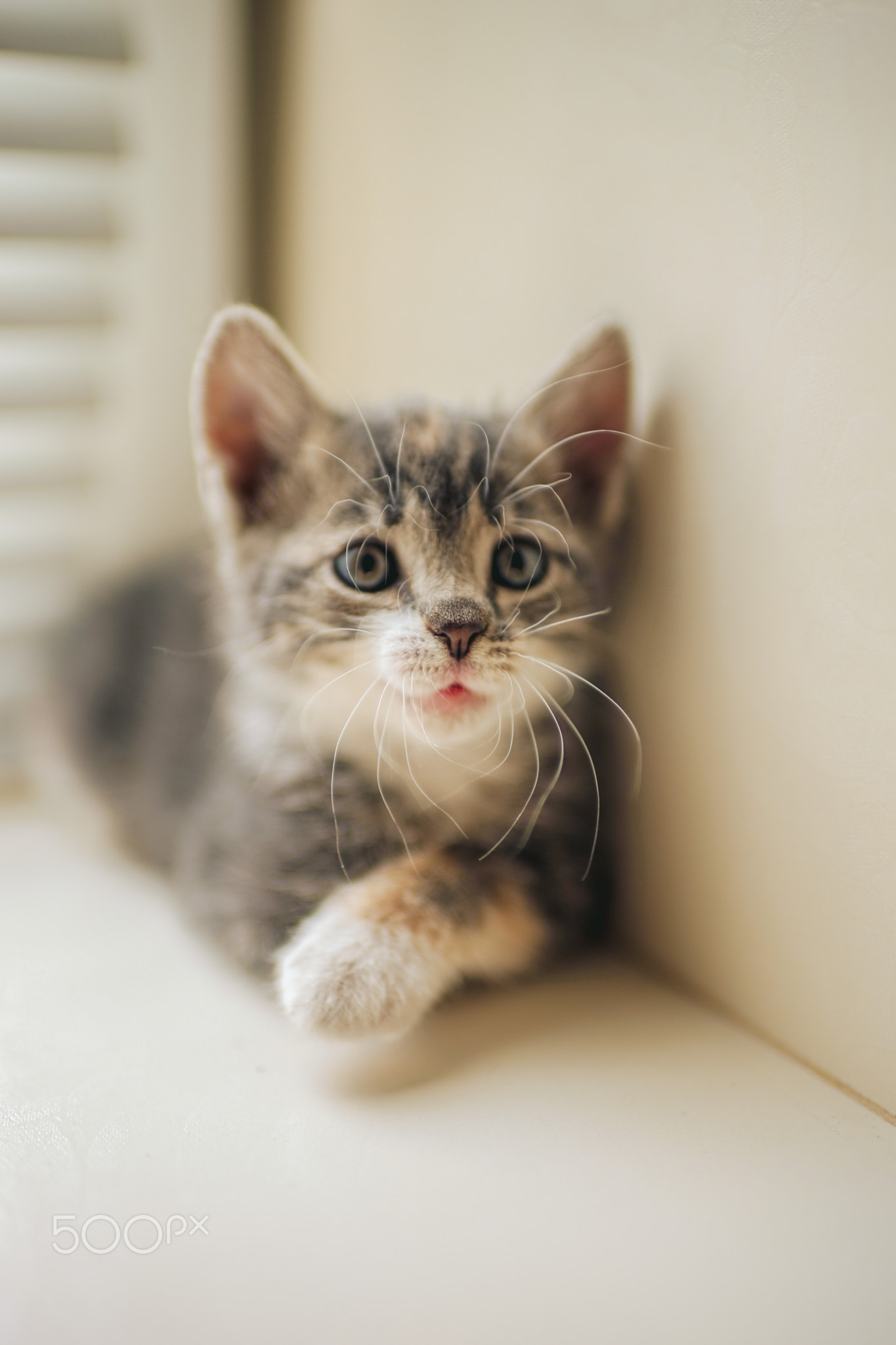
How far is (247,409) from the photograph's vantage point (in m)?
1.04

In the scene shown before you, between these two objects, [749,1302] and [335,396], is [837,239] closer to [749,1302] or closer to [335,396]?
[749,1302]

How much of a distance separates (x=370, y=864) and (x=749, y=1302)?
1.76 ft

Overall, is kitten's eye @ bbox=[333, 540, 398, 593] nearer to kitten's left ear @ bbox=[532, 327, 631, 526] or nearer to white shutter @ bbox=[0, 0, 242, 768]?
kitten's left ear @ bbox=[532, 327, 631, 526]

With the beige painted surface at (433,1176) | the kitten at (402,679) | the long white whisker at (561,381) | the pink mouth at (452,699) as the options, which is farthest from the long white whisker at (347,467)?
the beige painted surface at (433,1176)

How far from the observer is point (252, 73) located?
5.30 ft

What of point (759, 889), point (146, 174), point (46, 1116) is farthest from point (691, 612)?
point (146, 174)

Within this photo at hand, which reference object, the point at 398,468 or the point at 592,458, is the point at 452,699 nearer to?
the point at 398,468

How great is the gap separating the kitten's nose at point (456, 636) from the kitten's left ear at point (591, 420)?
9.4 inches

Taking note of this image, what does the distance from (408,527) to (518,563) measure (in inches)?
4.8

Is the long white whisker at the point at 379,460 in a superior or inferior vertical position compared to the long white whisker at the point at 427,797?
superior

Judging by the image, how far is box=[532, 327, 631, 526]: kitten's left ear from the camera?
0.97 m

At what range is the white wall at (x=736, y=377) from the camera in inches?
29.2

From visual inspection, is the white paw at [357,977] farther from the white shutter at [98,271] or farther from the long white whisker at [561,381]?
the white shutter at [98,271]

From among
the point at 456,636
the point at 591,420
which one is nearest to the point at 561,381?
the point at 591,420
